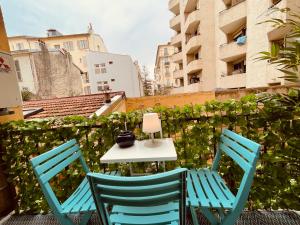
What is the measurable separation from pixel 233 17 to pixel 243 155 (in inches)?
488

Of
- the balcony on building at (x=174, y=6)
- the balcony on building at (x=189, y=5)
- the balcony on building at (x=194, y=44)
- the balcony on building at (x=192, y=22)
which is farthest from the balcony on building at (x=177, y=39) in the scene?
the balcony on building at (x=194, y=44)

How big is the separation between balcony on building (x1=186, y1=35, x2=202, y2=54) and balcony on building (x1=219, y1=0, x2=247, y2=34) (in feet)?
10.2

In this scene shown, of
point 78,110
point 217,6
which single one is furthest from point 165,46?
point 78,110

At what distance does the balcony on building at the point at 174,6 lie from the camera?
62.8ft

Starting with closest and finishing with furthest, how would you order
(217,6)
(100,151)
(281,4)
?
1. (100,151)
2. (281,4)
3. (217,6)

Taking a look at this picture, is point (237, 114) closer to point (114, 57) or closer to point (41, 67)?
point (41, 67)

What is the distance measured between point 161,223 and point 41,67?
16.9 m

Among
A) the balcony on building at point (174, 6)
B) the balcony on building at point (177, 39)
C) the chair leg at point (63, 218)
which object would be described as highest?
the balcony on building at point (174, 6)

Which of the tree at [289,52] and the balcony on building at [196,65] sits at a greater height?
the balcony on building at [196,65]

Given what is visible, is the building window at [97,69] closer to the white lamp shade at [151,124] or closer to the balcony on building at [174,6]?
the balcony on building at [174,6]

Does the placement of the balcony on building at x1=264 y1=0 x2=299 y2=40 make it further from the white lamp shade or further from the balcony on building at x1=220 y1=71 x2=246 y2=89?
the white lamp shade

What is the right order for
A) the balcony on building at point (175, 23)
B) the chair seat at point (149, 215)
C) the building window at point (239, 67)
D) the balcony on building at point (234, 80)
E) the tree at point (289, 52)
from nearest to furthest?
the chair seat at point (149, 215) → the tree at point (289, 52) → the balcony on building at point (234, 80) → the building window at point (239, 67) → the balcony on building at point (175, 23)

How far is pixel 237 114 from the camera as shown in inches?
72.6

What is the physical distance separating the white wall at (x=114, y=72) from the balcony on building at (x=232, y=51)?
10.4m
